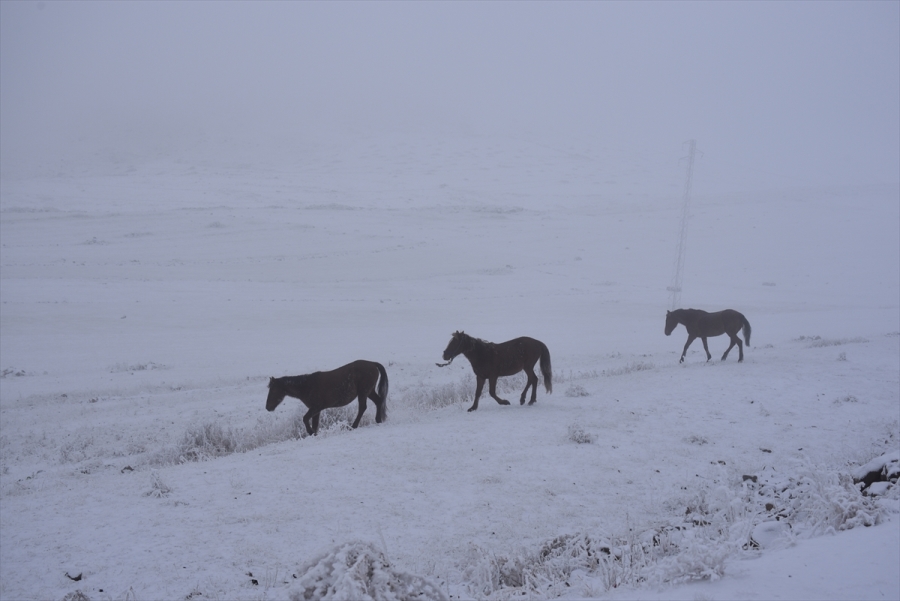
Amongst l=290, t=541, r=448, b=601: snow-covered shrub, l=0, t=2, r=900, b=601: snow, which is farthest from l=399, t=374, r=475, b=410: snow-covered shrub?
l=290, t=541, r=448, b=601: snow-covered shrub

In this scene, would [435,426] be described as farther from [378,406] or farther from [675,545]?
[675,545]

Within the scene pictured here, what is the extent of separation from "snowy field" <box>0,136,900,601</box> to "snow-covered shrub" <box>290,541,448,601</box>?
1.0 inches

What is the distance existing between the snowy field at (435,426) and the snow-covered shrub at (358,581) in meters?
0.03

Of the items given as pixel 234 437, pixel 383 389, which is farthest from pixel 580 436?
pixel 234 437

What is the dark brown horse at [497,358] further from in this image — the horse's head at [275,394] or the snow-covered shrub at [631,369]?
the snow-covered shrub at [631,369]

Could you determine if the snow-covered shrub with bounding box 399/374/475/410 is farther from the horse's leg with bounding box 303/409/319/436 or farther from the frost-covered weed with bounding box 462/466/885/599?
the frost-covered weed with bounding box 462/466/885/599

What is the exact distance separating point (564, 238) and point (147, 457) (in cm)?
4238

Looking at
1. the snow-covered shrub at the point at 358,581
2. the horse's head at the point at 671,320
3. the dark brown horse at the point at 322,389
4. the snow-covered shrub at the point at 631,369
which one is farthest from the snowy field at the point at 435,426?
the horse's head at the point at 671,320

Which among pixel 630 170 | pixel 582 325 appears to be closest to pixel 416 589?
pixel 582 325

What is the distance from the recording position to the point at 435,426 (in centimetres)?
920

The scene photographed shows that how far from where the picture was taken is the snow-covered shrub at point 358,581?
343cm

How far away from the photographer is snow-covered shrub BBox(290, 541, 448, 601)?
3434 millimetres

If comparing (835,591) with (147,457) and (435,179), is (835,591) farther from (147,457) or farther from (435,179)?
(435,179)

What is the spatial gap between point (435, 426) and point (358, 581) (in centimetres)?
572
